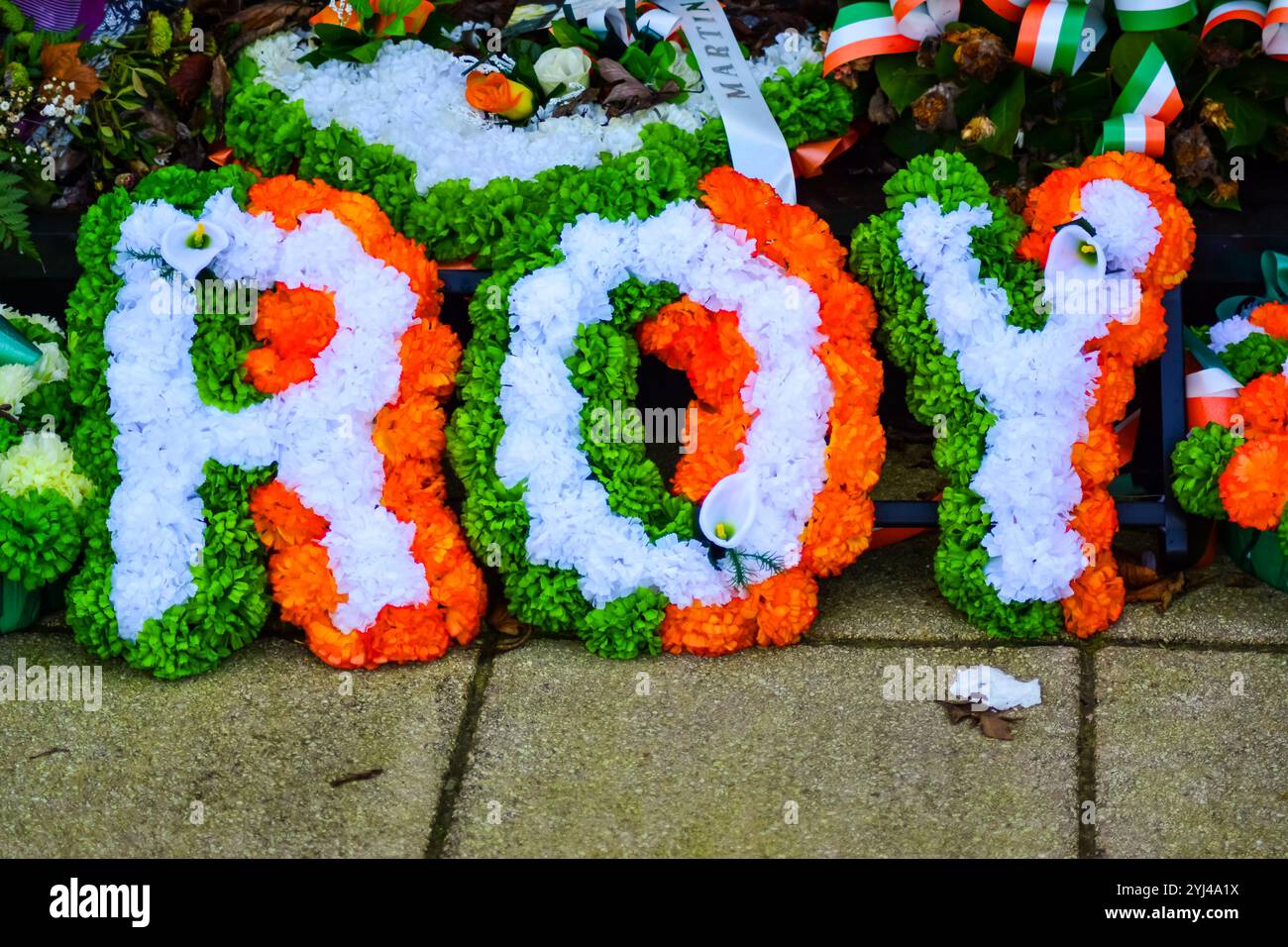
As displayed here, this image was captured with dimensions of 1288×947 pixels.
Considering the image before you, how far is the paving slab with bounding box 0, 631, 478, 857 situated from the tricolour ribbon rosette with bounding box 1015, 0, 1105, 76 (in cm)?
183

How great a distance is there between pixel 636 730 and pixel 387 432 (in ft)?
2.65

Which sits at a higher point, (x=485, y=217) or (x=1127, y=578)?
(x=485, y=217)

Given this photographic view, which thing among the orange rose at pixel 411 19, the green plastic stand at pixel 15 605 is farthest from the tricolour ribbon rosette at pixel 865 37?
the green plastic stand at pixel 15 605

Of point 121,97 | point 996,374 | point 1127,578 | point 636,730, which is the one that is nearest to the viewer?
point 636,730

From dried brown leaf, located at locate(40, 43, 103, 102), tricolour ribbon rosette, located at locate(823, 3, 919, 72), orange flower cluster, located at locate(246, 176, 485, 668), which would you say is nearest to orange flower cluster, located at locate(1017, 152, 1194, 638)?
tricolour ribbon rosette, located at locate(823, 3, 919, 72)

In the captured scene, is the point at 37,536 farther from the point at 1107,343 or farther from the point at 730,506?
the point at 1107,343

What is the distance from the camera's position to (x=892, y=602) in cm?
335

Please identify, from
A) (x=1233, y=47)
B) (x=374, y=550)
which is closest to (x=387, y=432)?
(x=374, y=550)

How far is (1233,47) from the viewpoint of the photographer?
11.1ft

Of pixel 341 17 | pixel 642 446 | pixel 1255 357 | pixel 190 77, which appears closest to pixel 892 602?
pixel 642 446

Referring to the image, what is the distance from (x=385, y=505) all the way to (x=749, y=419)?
779mm

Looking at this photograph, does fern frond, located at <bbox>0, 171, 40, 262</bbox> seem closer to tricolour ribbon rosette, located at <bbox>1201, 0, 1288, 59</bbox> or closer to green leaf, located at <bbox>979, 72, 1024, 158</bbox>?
green leaf, located at <bbox>979, 72, 1024, 158</bbox>

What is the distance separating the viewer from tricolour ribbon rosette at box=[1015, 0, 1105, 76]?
10.9ft

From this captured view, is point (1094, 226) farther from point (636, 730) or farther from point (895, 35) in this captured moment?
point (636, 730)
